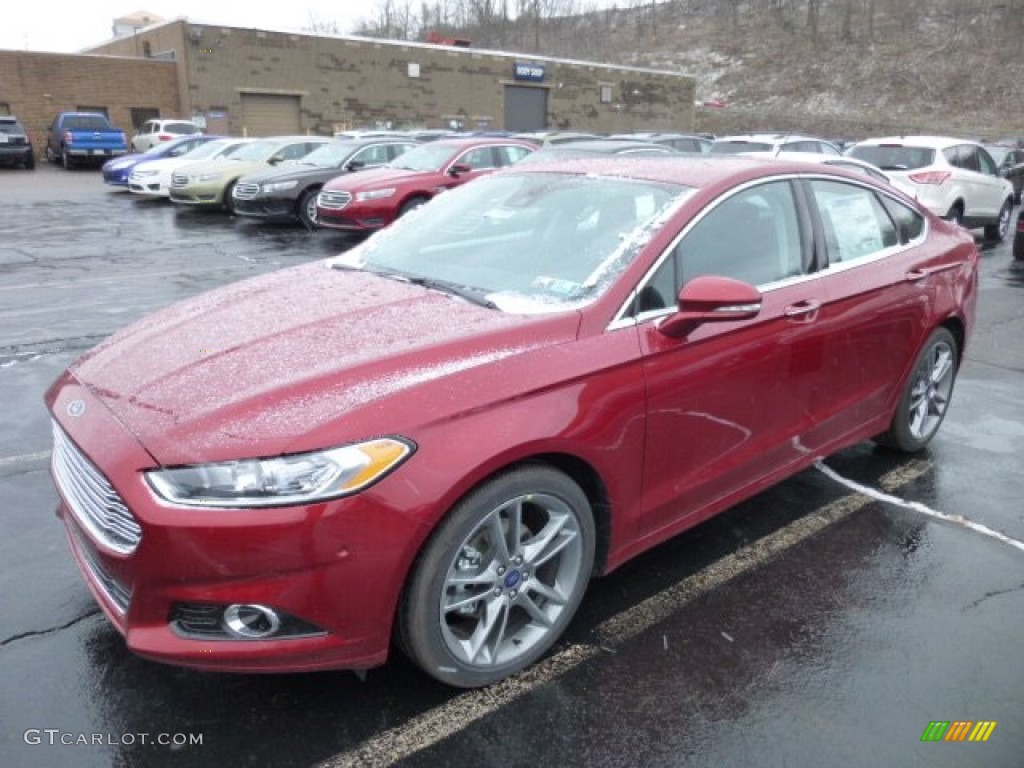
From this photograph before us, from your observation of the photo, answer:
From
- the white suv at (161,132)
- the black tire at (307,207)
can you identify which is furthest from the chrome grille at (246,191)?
the white suv at (161,132)

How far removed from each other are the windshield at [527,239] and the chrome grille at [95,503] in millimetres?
1373

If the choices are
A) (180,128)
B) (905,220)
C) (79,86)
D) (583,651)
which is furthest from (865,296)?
(79,86)

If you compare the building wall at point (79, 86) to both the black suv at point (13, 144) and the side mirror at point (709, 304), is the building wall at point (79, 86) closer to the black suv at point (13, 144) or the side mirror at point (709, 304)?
the black suv at point (13, 144)

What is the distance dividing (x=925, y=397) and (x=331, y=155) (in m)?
13.4

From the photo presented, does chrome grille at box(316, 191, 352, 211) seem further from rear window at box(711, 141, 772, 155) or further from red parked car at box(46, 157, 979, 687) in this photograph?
red parked car at box(46, 157, 979, 687)

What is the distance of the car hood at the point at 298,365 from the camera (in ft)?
7.45

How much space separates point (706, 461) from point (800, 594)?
0.69 metres

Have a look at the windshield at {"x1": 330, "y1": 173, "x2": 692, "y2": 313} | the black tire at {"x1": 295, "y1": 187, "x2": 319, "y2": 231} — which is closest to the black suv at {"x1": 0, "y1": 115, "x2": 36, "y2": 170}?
the black tire at {"x1": 295, "y1": 187, "x2": 319, "y2": 231}

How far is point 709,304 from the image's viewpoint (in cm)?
284

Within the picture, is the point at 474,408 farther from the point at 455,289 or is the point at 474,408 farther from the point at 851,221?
the point at 851,221

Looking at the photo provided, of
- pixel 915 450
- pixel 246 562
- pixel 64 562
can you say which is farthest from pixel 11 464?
pixel 915 450

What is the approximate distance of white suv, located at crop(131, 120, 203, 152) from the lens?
29.7 meters

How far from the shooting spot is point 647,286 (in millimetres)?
2969

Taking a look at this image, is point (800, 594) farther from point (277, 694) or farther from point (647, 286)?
point (277, 694)
